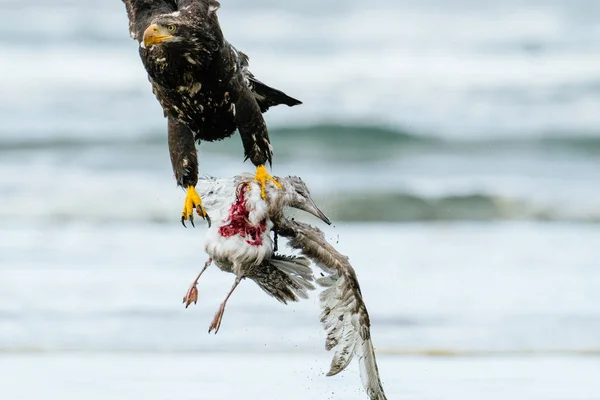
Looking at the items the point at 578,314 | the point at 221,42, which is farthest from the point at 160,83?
the point at 578,314

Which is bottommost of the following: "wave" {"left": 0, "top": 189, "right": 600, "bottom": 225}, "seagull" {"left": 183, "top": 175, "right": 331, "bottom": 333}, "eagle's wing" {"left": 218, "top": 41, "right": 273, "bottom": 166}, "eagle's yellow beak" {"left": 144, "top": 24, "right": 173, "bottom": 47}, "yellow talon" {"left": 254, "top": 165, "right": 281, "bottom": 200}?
"wave" {"left": 0, "top": 189, "right": 600, "bottom": 225}

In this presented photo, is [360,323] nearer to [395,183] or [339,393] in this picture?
[339,393]

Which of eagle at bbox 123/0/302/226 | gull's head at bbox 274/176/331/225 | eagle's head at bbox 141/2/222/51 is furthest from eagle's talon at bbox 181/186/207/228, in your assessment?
eagle's head at bbox 141/2/222/51

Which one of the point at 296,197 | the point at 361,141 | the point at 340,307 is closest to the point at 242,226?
the point at 296,197

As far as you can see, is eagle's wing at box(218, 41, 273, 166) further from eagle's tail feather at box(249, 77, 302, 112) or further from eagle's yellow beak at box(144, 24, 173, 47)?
eagle's yellow beak at box(144, 24, 173, 47)

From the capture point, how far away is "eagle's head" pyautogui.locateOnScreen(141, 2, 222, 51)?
296 inches

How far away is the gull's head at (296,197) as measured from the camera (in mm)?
8352

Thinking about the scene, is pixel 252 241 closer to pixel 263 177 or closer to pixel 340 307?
pixel 263 177

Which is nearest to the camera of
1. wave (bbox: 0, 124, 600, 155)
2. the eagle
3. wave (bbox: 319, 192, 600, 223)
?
the eagle

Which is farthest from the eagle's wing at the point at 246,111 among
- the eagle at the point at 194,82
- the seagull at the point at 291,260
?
the seagull at the point at 291,260

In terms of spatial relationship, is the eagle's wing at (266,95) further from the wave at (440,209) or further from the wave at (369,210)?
the wave at (440,209)

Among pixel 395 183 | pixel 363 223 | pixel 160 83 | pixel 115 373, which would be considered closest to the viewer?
pixel 160 83

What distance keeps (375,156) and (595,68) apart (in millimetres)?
6589

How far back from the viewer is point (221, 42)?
26.1ft
